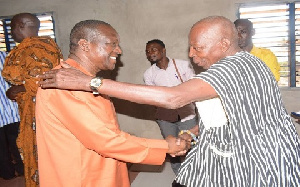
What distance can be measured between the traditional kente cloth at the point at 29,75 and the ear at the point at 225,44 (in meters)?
2.06

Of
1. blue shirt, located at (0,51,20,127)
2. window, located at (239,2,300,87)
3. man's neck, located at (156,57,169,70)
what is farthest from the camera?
window, located at (239,2,300,87)

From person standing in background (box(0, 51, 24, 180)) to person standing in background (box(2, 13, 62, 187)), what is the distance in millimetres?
1043

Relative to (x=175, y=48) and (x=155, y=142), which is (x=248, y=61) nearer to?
(x=155, y=142)

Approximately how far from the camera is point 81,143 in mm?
1962

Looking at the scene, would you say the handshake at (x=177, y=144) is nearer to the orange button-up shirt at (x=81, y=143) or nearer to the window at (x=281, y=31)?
the orange button-up shirt at (x=81, y=143)

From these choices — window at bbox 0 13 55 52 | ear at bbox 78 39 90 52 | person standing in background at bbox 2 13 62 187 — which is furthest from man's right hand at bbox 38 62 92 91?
window at bbox 0 13 55 52

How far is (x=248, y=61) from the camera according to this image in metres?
1.77

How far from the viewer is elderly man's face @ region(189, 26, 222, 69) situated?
1947 mm

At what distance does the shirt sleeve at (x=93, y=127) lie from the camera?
185 cm

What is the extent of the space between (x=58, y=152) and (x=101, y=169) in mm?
325

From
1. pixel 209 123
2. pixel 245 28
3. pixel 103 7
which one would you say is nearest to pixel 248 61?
pixel 209 123

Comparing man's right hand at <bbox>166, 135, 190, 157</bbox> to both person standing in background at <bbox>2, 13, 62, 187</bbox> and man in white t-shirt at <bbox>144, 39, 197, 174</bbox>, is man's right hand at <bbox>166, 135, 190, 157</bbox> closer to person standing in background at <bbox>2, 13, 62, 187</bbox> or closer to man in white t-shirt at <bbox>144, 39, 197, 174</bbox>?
person standing in background at <bbox>2, 13, 62, 187</bbox>

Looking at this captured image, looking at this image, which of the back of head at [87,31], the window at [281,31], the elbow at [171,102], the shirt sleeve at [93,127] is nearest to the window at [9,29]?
the window at [281,31]

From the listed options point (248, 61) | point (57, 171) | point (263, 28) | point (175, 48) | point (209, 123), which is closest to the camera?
point (248, 61)
